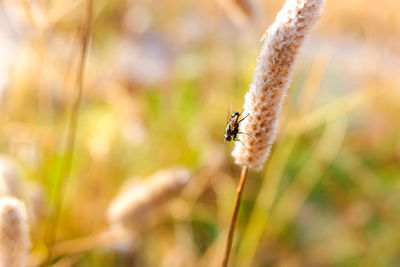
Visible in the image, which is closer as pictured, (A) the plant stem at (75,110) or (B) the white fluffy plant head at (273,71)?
Answer: (B) the white fluffy plant head at (273,71)

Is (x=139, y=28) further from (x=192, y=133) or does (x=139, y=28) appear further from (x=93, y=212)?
(x=93, y=212)

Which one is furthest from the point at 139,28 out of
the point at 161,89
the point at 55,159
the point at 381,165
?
the point at 381,165

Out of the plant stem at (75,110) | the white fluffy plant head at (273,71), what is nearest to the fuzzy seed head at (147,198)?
the plant stem at (75,110)

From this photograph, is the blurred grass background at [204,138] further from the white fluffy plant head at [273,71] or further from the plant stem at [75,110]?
the white fluffy plant head at [273,71]

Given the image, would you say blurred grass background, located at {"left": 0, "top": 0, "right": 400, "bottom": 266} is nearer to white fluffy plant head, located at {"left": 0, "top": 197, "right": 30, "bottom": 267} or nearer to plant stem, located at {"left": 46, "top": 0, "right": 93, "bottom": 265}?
plant stem, located at {"left": 46, "top": 0, "right": 93, "bottom": 265}

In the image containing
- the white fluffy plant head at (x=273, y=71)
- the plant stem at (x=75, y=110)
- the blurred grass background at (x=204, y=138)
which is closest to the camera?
the white fluffy plant head at (x=273, y=71)

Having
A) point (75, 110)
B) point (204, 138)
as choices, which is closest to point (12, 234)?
point (75, 110)

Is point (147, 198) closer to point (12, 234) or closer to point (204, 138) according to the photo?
point (12, 234)
